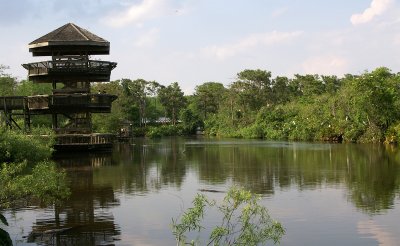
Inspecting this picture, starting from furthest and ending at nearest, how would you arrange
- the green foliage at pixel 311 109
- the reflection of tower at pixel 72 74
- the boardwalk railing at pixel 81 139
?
the green foliage at pixel 311 109 < the reflection of tower at pixel 72 74 < the boardwalk railing at pixel 81 139

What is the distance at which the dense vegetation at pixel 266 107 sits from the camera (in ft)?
177

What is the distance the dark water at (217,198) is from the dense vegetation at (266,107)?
64.7 feet

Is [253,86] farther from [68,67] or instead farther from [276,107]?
[68,67]

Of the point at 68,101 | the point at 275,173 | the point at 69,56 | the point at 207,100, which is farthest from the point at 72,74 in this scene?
the point at 207,100

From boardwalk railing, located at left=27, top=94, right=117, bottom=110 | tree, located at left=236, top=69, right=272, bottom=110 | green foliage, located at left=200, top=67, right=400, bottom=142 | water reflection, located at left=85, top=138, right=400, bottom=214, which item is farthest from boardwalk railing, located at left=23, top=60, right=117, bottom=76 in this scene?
tree, located at left=236, top=69, right=272, bottom=110

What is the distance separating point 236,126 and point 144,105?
54.6 feet

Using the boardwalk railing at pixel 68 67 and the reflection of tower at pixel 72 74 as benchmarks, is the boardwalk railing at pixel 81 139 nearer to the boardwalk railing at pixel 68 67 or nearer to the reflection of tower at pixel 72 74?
the reflection of tower at pixel 72 74

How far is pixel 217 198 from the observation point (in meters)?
20.6

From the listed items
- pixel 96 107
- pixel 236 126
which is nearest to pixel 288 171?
pixel 96 107

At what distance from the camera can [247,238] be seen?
9438 millimetres

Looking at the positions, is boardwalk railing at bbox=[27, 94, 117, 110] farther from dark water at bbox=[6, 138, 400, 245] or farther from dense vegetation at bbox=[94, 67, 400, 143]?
dense vegetation at bbox=[94, 67, 400, 143]

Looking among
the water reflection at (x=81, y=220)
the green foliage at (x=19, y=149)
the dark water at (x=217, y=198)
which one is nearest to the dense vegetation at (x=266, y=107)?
the dark water at (x=217, y=198)

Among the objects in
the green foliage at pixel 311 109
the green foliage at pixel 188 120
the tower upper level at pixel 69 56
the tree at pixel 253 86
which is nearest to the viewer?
the tower upper level at pixel 69 56

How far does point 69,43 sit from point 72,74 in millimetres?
2498
